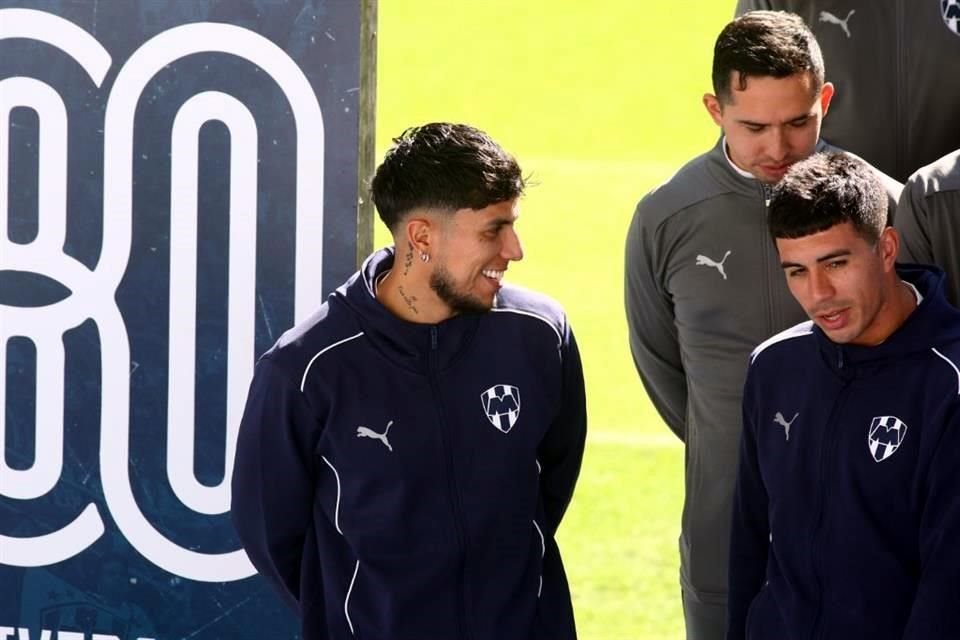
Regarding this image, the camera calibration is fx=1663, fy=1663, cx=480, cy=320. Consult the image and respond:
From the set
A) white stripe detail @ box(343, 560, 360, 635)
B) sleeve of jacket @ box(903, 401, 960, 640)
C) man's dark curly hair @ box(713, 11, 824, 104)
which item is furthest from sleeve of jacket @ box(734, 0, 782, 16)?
white stripe detail @ box(343, 560, 360, 635)

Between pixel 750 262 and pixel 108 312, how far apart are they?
4.38 feet

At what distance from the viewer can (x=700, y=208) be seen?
10.4 ft

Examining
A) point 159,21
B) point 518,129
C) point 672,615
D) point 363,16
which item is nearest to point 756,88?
point 363,16

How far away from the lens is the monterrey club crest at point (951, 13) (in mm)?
3291

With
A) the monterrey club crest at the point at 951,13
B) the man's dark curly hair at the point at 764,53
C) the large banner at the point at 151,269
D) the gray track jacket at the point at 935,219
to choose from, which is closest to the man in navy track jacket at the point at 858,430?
the gray track jacket at the point at 935,219

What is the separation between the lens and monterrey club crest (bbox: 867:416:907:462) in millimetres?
2484

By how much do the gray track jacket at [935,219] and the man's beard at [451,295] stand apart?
75cm

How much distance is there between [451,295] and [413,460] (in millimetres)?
278

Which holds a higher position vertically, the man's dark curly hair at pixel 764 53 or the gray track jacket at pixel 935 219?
the man's dark curly hair at pixel 764 53

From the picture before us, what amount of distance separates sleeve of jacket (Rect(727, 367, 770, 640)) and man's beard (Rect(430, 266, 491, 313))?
1.51 feet

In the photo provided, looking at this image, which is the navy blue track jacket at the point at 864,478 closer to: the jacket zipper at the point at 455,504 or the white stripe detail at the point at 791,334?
the white stripe detail at the point at 791,334

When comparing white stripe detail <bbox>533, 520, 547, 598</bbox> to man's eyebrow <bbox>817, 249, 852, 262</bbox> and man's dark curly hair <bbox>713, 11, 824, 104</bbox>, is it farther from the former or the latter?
man's dark curly hair <bbox>713, 11, 824, 104</bbox>

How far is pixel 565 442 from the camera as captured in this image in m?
2.97

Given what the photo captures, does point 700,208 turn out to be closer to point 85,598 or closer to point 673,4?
point 85,598
